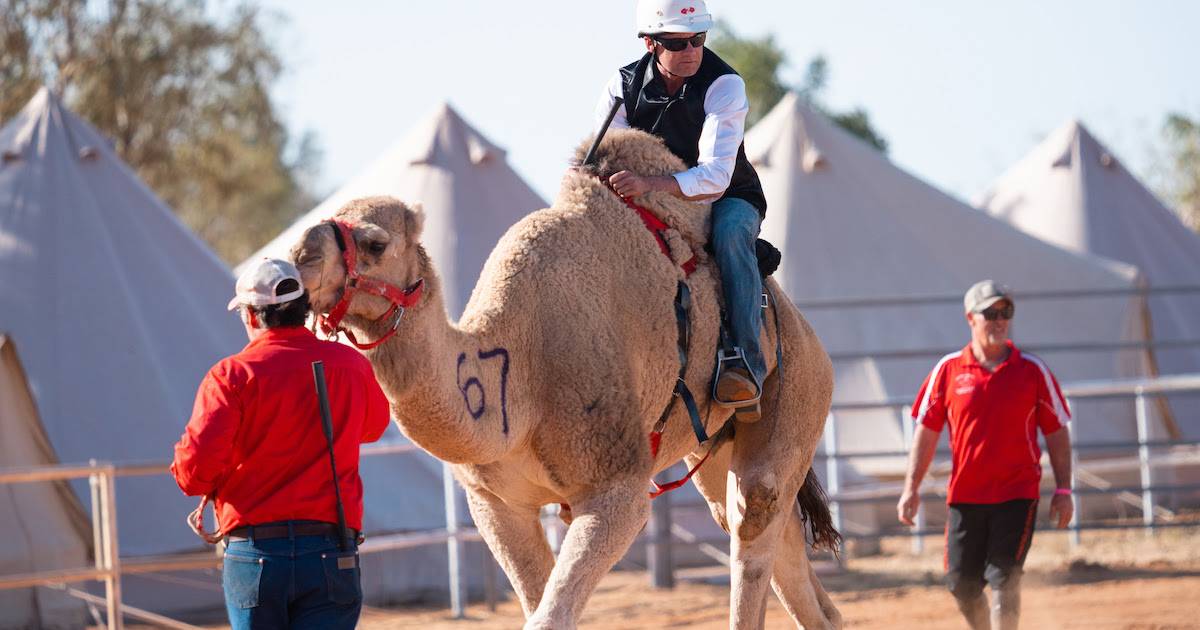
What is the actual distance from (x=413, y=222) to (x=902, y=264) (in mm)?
11577

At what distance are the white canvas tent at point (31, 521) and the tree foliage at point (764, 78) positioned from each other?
899 inches

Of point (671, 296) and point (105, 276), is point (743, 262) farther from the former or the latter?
point (105, 276)

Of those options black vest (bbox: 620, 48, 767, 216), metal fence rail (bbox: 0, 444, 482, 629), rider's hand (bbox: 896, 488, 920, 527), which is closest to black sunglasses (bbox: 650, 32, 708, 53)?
black vest (bbox: 620, 48, 767, 216)

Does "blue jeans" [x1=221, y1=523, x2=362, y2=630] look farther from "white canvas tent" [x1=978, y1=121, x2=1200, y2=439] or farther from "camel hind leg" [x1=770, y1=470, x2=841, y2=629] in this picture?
"white canvas tent" [x1=978, y1=121, x2=1200, y2=439]

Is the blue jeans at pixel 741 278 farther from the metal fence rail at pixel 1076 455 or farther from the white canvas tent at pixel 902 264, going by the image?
the white canvas tent at pixel 902 264

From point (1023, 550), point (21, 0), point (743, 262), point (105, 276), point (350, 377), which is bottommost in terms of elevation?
point (1023, 550)

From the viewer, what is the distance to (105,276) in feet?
40.7

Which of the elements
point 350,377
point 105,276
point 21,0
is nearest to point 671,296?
point 350,377

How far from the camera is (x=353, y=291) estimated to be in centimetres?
422

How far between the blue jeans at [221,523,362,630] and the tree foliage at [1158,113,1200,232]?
139 feet

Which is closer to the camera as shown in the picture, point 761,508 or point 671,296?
point 671,296

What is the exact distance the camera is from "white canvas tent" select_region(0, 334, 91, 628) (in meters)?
10.6

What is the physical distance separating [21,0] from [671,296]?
2501cm

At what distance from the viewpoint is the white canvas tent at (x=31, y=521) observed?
10.6 m
